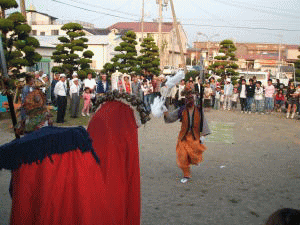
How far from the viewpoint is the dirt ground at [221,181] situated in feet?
18.9

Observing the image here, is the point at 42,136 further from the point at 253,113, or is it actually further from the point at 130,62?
the point at 130,62

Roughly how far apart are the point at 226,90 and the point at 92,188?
18277 millimetres

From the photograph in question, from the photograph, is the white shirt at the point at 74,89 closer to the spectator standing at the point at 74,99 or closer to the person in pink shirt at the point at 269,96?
the spectator standing at the point at 74,99

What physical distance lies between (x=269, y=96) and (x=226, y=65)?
10116mm

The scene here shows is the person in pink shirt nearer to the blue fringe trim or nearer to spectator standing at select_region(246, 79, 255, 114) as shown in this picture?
spectator standing at select_region(246, 79, 255, 114)

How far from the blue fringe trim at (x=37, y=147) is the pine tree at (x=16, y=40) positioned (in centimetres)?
1273

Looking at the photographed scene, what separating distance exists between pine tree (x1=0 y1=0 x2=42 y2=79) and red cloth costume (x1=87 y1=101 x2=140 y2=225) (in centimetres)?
1179

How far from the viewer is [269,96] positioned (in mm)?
19719

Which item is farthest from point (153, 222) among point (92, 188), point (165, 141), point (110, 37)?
point (110, 37)

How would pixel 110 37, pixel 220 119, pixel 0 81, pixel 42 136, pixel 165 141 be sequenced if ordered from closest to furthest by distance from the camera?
pixel 42 136 → pixel 0 81 → pixel 165 141 → pixel 220 119 → pixel 110 37

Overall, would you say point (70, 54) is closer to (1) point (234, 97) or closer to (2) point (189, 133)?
(1) point (234, 97)

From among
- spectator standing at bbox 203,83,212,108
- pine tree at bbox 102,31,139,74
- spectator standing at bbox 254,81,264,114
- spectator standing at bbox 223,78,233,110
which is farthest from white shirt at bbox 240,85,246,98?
pine tree at bbox 102,31,139,74

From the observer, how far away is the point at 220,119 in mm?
17172

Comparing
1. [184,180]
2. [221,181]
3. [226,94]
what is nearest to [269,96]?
[226,94]
